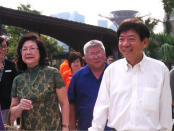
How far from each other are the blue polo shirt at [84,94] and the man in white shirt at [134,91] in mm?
915

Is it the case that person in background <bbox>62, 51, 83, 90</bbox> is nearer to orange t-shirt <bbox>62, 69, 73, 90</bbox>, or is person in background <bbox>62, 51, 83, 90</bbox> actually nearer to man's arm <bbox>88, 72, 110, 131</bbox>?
orange t-shirt <bbox>62, 69, 73, 90</bbox>

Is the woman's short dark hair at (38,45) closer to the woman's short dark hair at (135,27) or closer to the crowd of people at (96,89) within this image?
the crowd of people at (96,89)

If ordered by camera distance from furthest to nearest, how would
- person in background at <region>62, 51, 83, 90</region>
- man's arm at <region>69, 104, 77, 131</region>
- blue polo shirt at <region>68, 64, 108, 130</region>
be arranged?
person in background at <region>62, 51, 83, 90</region>, man's arm at <region>69, 104, 77, 131</region>, blue polo shirt at <region>68, 64, 108, 130</region>

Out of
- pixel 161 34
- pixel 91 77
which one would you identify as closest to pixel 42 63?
pixel 91 77

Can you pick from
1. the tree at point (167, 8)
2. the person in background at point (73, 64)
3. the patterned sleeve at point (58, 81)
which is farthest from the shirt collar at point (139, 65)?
the tree at point (167, 8)

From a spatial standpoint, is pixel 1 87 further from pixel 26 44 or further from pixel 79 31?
pixel 79 31

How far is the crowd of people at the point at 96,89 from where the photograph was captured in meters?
2.12

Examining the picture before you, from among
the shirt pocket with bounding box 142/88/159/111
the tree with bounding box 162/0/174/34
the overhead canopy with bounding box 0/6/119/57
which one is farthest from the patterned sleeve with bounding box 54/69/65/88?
the tree with bounding box 162/0/174/34

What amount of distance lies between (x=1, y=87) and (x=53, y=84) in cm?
118

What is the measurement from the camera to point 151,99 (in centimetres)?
210

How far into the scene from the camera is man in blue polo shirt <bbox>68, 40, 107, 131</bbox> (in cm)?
328

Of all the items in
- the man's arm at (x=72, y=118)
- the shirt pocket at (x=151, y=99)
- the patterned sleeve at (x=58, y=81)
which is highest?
the patterned sleeve at (x=58, y=81)

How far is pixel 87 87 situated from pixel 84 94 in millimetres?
93

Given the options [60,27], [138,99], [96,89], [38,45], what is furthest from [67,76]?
[60,27]
